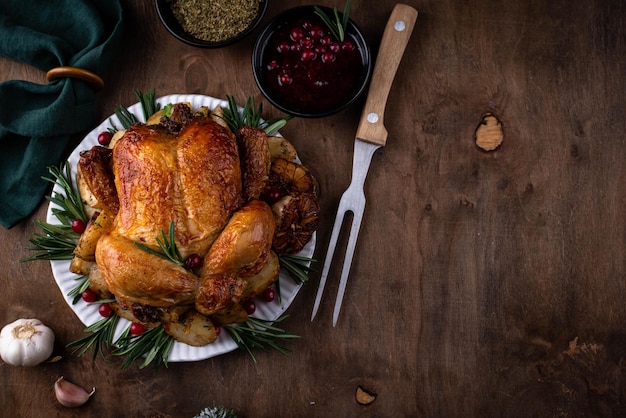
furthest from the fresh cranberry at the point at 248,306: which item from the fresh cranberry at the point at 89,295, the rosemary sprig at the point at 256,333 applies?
the fresh cranberry at the point at 89,295

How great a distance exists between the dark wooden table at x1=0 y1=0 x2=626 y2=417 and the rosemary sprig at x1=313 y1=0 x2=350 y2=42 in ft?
0.73

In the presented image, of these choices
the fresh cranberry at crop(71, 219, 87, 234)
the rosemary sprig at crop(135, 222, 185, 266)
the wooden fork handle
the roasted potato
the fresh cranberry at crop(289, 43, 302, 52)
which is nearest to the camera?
the rosemary sprig at crop(135, 222, 185, 266)

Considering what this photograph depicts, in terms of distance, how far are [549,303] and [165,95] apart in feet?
5.78

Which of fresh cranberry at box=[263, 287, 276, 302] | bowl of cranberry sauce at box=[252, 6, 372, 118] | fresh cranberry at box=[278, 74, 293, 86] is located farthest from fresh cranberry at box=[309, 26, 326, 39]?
fresh cranberry at box=[263, 287, 276, 302]

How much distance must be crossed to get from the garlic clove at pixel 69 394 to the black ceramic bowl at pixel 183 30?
4.65 feet

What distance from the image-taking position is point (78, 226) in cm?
196

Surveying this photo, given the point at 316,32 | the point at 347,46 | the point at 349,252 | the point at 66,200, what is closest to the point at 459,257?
the point at 349,252

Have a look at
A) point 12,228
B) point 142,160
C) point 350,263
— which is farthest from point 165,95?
point 350,263

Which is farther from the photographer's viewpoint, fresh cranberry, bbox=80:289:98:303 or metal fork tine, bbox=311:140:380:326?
metal fork tine, bbox=311:140:380:326

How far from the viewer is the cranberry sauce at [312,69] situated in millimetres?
2041

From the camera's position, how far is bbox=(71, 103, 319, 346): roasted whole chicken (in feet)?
5.39

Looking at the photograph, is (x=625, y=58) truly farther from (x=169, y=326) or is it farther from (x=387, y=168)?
(x=169, y=326)

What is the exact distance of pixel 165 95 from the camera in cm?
228

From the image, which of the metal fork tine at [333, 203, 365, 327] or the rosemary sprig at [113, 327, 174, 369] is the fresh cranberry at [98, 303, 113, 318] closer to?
the rosemary sprig at [113, 327, 174, 369]
